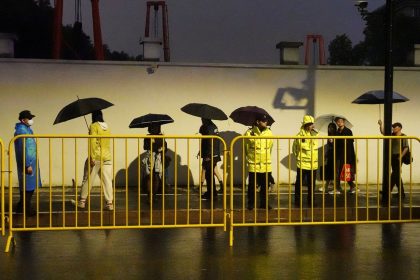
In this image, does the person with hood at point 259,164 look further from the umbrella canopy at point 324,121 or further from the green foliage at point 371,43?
the green foliage at point 371,43

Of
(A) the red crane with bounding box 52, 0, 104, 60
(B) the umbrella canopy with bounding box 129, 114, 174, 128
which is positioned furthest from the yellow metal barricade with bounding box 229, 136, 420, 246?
(A) the red crane with bounding box 52, 0, 104, 60

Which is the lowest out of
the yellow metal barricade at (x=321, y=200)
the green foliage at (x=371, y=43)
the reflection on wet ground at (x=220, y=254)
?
the reflection on wet ground at (x=220, y=254)

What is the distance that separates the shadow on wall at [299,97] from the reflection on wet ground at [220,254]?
575cm

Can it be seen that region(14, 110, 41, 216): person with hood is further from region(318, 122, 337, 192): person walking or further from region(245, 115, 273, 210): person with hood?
region(318, 122, 337, 192): person walking

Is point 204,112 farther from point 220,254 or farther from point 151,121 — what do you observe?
point 220,254

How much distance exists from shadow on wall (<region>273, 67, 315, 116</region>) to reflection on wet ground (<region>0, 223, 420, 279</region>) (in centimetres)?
575

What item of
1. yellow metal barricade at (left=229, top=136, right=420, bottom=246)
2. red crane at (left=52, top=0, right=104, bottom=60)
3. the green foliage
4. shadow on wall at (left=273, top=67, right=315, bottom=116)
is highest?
the green foliage

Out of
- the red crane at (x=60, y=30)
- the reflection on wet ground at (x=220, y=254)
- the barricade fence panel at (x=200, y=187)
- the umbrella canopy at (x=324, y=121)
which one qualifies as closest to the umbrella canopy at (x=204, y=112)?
the barricade fence panel at (x=200, y=187)

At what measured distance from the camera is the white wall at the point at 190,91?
45.1 ft

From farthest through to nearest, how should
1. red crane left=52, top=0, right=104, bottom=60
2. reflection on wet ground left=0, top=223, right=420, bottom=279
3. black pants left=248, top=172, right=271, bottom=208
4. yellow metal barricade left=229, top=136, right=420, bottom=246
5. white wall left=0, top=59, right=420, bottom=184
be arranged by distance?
red crane left=52, top=0, right=104, bottom=60, white wall left=0, top=59, right=420, bottom=184, black pants left=248, top=172, right=271, bottom=208, yellow metal barricade left=229, top=136, right=420, bottom=246, reflection on wet ground left=0, top=223, right=420, bottom=279

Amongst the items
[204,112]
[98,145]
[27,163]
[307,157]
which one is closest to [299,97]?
[204,112]

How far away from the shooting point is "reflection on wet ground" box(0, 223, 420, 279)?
255 inches

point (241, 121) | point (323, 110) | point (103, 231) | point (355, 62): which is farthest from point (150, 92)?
point (355, 62)

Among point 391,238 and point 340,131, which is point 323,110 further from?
point 391,238
